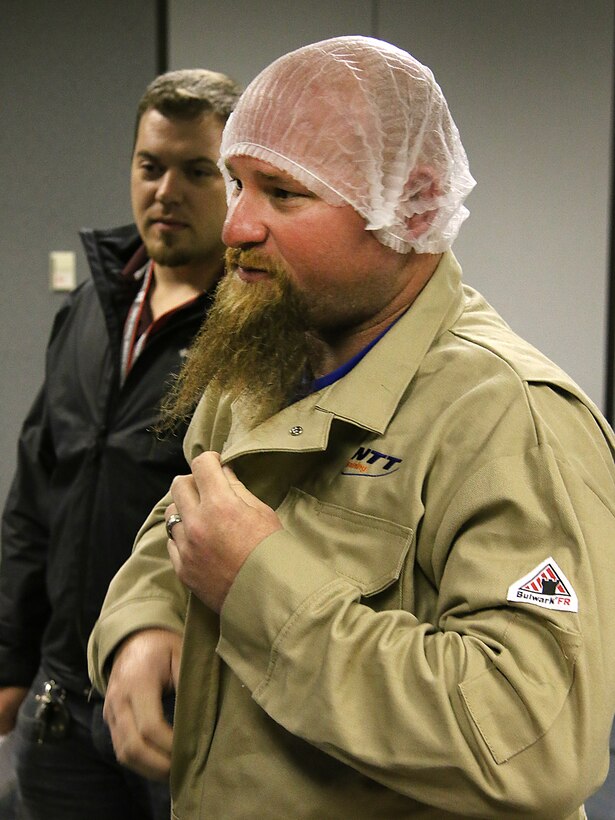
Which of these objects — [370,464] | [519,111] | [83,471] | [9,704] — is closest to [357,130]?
[370,464]

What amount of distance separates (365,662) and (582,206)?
2.48 m

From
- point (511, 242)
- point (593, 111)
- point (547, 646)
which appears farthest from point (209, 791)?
point (593, 111)

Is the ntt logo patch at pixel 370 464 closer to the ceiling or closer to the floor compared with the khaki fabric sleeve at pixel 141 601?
closer to the ceiling

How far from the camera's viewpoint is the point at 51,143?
303 cm

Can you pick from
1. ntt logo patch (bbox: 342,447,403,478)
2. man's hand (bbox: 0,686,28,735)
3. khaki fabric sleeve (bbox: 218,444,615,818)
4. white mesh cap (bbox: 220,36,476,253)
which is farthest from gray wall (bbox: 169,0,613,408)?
khaki fabric sleeve (bbox: 218,444,615,818)

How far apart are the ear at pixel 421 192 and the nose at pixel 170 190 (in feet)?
2.27

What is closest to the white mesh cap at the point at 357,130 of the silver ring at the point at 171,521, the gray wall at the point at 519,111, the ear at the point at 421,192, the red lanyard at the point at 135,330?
the ear at the point at 421,192

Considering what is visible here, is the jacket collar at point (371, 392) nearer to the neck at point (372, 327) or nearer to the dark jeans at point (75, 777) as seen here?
the neck at point (372, 327)

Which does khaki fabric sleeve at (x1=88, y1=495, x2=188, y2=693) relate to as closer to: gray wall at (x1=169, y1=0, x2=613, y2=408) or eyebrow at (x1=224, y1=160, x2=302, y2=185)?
eyebrow at (x1=224, y1=160, x2=302, y2=185)

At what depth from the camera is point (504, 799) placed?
0.81 meters

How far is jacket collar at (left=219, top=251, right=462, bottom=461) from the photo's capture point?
965mm

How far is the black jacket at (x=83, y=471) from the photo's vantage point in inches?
62.2

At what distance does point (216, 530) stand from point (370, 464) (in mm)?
162

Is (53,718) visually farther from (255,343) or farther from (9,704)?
(255,343)
